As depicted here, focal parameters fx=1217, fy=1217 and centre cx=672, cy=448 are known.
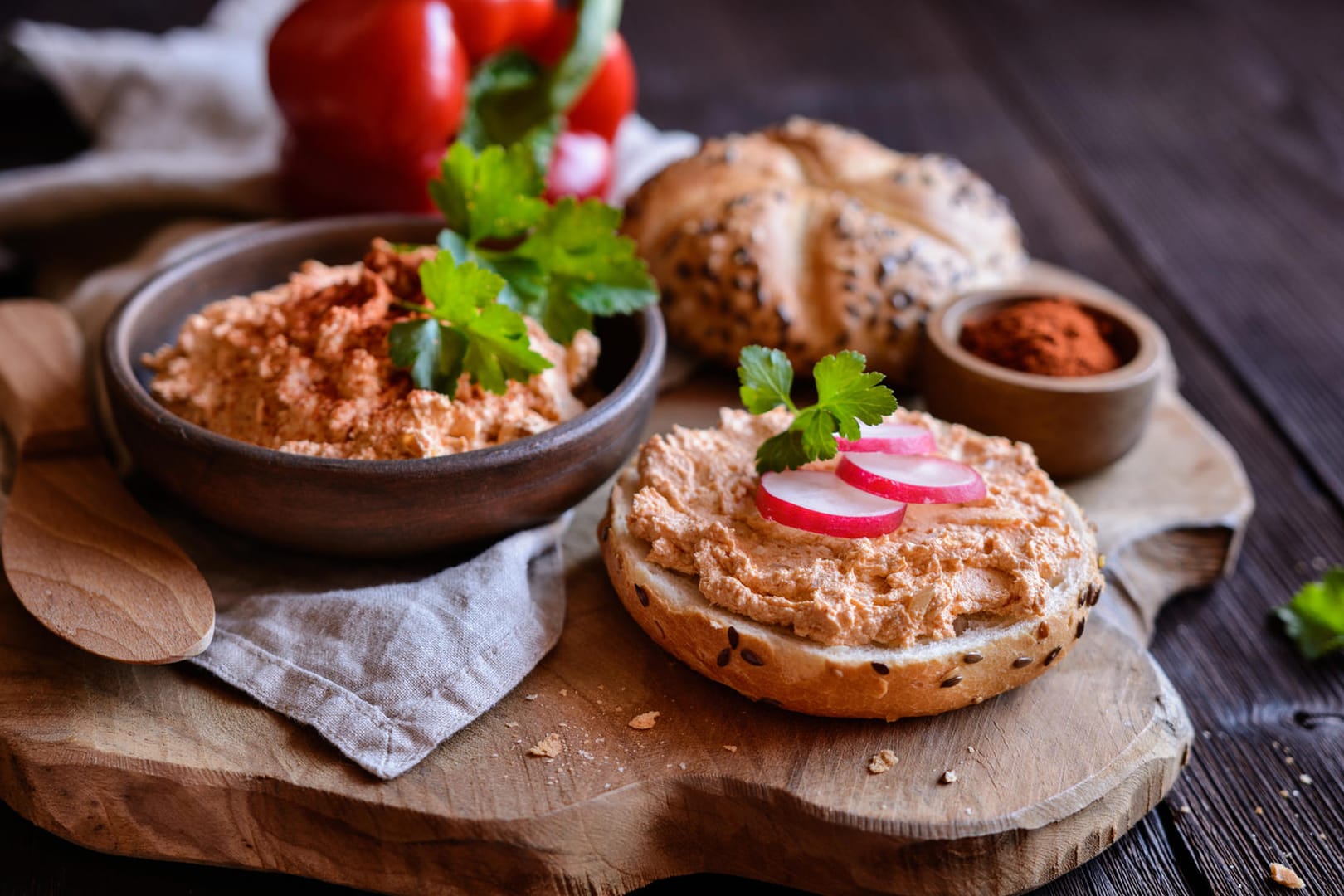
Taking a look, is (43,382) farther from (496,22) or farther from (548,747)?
(496,22)

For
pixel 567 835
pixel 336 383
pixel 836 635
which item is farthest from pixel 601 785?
pixel 336 383

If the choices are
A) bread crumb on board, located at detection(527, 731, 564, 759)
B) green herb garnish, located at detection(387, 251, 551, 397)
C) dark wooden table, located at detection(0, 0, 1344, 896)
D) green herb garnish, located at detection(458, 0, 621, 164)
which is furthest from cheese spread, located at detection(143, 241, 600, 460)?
green herb garnish, located at detection(458, 0, 621, 164)

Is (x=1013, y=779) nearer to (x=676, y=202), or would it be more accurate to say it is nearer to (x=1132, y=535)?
(x=1132, y=535)

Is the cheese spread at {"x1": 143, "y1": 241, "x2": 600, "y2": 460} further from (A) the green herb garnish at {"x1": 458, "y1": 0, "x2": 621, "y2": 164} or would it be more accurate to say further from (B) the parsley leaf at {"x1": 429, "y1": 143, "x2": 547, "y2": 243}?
(A) the green herb garnish at {"x1": 458, "y1": 0, "x2": 621, "y2": 164}

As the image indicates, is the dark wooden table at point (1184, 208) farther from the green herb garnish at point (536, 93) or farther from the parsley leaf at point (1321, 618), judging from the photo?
the green herb garnish at point (536, 93)

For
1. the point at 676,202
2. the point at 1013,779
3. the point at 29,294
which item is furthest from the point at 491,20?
the point at 1013,779

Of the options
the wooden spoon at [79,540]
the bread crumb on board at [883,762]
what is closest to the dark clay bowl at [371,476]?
the wooden spoon at [79,540]
